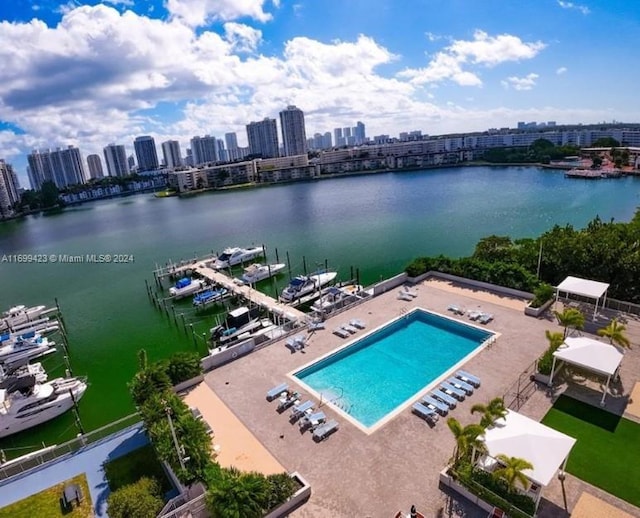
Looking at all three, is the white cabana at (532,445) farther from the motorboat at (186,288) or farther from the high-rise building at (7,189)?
the high-rise building at (7,189)

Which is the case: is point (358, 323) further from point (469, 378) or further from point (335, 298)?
point (335, 298)

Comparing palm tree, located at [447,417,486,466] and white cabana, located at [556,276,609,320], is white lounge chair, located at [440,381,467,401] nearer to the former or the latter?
palm tree, located at [447,417,486,466]

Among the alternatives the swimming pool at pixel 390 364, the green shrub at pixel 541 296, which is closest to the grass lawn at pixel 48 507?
the swimming pool at pixel 390 364

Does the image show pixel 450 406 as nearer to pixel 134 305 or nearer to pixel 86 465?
pixel 86 465

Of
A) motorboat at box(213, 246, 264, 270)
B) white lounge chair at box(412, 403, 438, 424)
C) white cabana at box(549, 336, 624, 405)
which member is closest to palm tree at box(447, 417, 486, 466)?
white lounge chair at box(412, 403, 438, 424)

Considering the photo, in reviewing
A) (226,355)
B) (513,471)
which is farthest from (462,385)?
(226,355)

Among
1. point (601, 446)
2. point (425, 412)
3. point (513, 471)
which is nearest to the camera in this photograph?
point (513, 471)
